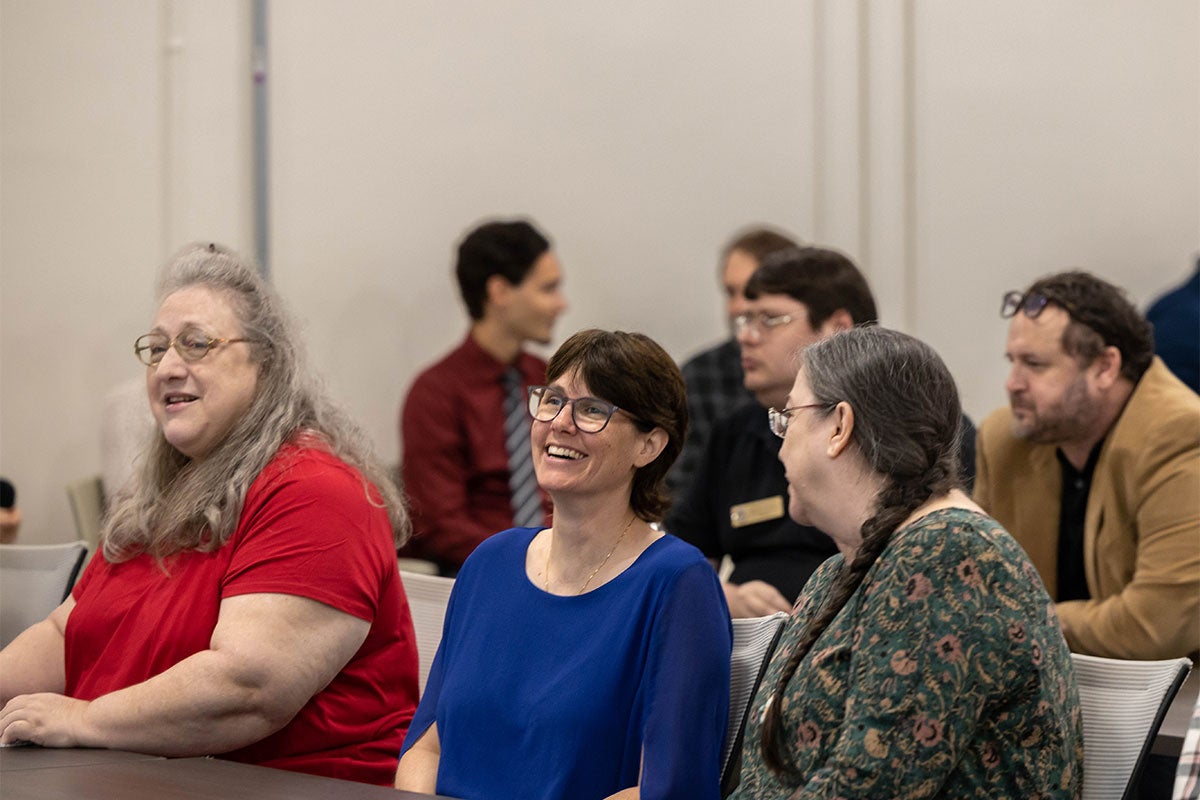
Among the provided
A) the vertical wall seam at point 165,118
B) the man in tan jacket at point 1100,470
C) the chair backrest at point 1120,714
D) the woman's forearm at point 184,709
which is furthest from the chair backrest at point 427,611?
the vertical wall seam at point 165,118

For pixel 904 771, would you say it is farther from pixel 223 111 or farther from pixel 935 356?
pixel 223 111

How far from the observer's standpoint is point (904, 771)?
1.81 m

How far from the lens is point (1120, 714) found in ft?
6.84

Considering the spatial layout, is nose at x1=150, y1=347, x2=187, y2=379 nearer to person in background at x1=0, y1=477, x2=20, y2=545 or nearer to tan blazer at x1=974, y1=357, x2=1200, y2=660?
person in background at x1=0, y1=477, x2=20, y2=545

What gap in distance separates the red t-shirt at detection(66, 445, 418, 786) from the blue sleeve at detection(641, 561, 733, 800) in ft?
2.00

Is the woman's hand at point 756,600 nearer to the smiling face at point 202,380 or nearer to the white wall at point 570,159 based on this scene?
the smiling face at point 202,380

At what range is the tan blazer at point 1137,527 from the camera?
3127mm

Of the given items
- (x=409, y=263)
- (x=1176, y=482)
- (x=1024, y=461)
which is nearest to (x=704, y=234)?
(x=409, y=263)

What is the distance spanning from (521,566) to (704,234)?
3.08 meters

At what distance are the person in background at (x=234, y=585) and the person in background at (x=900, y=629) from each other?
0.80 meters

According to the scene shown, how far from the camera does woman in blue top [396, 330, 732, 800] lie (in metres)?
2.21

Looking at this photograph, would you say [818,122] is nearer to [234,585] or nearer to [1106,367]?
[1106,367]

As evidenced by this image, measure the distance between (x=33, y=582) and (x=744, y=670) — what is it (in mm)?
1641

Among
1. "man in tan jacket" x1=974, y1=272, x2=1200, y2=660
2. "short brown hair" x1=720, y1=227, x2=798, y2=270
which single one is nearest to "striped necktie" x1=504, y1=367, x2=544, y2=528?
"short brown hair" x1=720, y1=227, x2=798, y2=270
